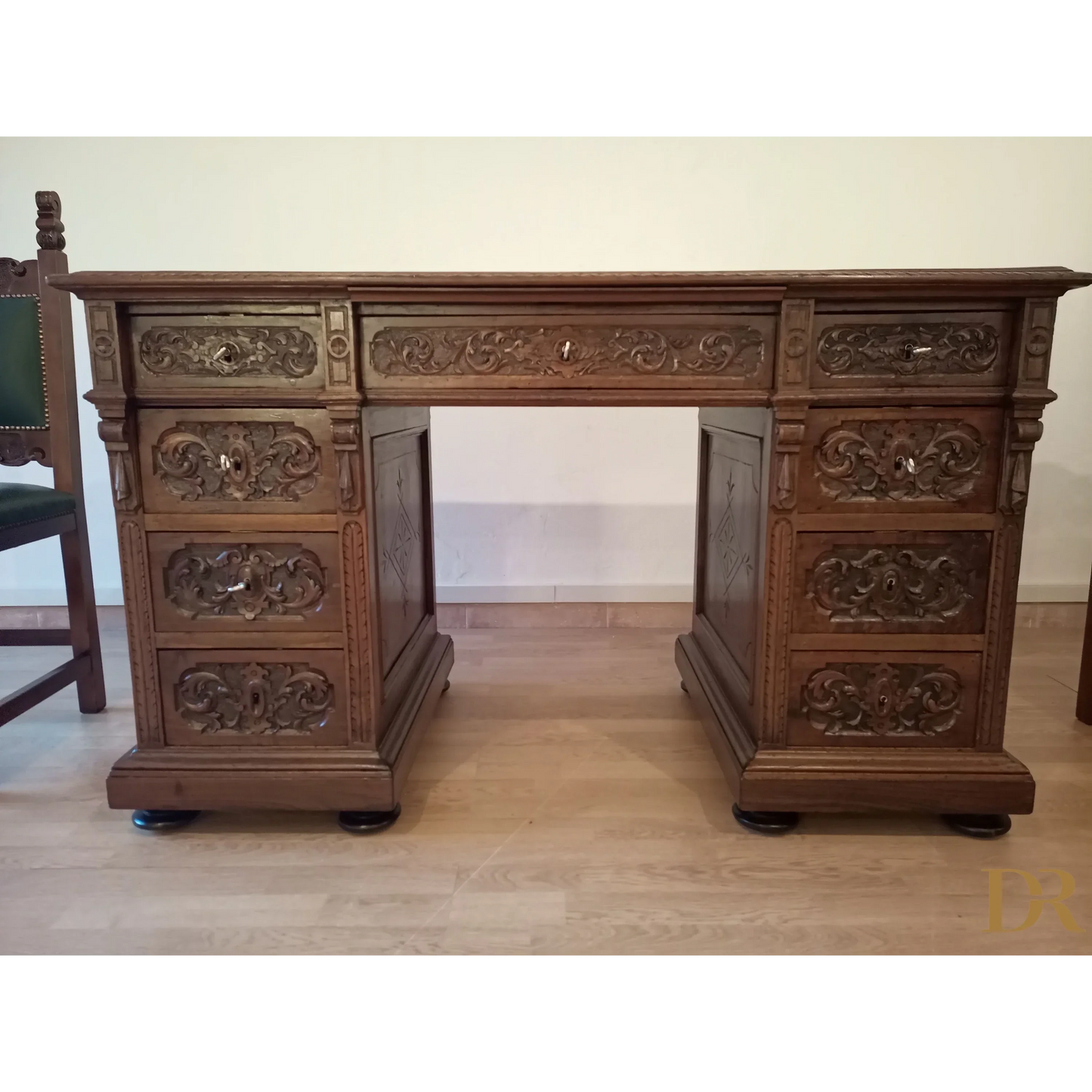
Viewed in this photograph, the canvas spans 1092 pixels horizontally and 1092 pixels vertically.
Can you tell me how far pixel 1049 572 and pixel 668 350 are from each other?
6.65ft

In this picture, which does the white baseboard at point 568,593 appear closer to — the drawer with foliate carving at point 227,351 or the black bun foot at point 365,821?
the black bun foot at point 365,821

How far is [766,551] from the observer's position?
1.32 metres

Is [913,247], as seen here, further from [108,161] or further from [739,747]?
[108,161]

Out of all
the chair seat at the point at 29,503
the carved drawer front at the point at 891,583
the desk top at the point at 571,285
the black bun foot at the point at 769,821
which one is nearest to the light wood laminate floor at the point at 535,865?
the black bun foot at the point at 769,821

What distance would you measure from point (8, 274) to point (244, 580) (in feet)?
3.49

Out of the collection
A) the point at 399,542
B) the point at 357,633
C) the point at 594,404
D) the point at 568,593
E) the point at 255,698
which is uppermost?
the point at 594,404

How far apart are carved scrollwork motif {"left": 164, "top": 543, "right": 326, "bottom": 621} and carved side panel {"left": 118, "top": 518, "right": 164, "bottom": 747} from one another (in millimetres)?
46

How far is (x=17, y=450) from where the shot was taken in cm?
176

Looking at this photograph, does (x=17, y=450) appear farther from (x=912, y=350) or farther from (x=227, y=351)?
(x=912, y=350)

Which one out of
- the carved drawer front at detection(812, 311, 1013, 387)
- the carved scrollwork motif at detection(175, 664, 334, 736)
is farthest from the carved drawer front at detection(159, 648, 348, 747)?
the carved drawer front at detection(812, 311, 1013, 387)

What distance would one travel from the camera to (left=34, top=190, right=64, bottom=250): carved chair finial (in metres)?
1.67

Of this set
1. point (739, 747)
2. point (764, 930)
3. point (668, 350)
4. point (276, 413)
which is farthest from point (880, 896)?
point (276, 413)

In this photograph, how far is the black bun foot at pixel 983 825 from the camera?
4.40ft

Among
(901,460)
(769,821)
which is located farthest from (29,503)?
(901,460)
